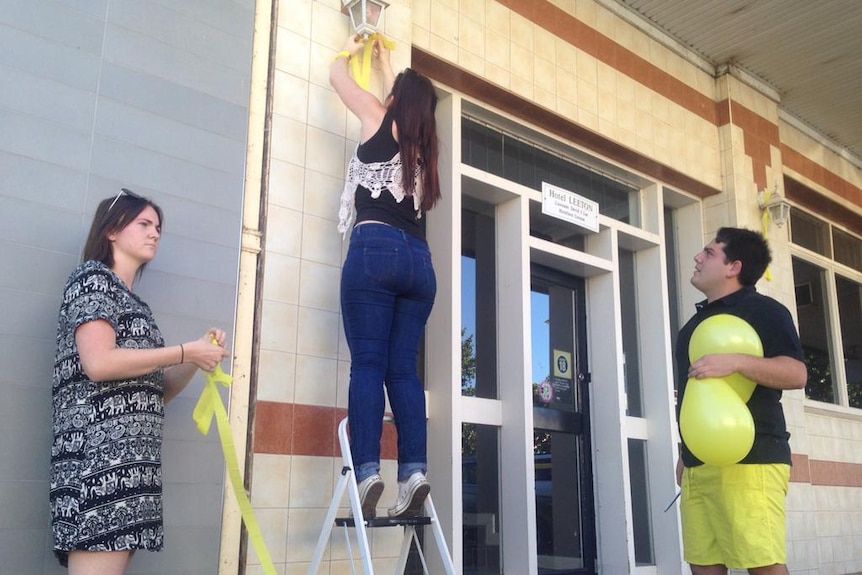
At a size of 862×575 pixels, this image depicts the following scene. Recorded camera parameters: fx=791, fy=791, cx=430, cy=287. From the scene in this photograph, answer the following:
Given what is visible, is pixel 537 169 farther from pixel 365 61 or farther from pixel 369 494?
pixel 369 494

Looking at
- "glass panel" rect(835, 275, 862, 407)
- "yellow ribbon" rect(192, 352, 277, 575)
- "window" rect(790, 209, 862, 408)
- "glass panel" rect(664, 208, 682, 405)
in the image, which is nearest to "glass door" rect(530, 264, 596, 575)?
"glass panel" rect(664, 208, 682, 405)

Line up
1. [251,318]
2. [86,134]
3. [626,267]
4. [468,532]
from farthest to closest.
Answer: [626,267], [468,532], [251,318], [86,134]

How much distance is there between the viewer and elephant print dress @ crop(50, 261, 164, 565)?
1936 mm

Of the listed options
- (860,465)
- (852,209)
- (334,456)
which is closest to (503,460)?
(334,456)

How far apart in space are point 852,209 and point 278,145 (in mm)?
6085

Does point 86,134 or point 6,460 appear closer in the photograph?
point 6,460

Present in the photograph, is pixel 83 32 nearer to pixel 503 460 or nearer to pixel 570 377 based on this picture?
pixel 503 460

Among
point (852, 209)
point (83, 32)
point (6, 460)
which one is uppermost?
point (852, 209)

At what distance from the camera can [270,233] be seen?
3.07 meters

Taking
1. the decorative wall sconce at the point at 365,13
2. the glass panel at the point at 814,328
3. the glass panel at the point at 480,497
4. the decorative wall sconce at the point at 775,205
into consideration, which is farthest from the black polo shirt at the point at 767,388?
the glass panel at the point at 814,328

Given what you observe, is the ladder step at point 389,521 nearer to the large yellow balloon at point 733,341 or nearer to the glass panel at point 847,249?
the large yellow balloon at point 733,341

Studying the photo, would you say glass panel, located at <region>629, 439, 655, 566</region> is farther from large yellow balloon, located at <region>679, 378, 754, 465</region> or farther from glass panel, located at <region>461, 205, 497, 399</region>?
large yellow balloon, located at <region>679, 378, 754, 465</region>

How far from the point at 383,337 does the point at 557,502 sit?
2.64m

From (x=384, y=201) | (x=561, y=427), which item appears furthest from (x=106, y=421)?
(x=561, y=427)
